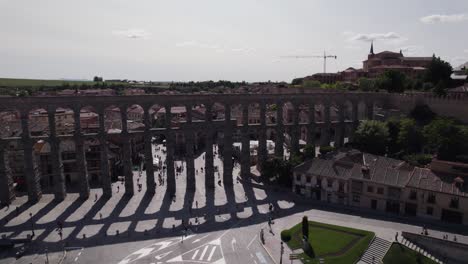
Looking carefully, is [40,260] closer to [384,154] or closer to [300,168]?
[300,168]

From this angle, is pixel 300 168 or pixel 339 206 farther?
pixel 300 168

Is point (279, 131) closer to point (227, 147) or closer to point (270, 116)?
point (227, 147)

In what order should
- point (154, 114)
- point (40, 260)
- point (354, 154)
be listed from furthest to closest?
1. point (154, 114)
2. point (354, 154)
3. point (40, 260)

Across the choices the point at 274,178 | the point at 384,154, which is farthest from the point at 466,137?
the point at 274,178

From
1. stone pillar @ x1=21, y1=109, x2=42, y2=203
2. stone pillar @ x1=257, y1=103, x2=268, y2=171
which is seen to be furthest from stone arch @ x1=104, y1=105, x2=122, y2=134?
stone pillar @ x1=257, y1=103, x2=268, y2=171

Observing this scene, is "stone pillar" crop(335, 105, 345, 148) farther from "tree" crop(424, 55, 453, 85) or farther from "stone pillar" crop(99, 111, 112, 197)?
"stone pillar" crop(99, 111, 112, 197)

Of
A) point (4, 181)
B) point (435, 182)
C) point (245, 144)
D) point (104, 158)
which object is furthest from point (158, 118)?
point (435, 182)

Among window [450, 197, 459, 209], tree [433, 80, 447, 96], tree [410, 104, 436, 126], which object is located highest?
tree [433, 80, 447, 96]
